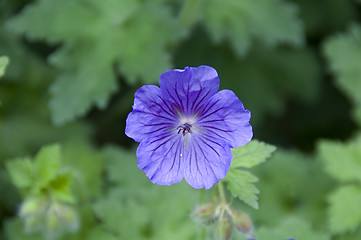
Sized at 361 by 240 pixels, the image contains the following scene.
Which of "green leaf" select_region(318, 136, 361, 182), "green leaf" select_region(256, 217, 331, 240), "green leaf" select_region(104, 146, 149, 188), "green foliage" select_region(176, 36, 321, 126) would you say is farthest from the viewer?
"green foliage" select_region(176, 36, 321, 126)

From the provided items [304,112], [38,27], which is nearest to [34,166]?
[38,27]

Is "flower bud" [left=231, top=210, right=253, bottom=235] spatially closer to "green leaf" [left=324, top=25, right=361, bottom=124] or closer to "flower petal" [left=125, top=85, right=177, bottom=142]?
"flower petal" [left=125, top=85, right=177, bottom=142]

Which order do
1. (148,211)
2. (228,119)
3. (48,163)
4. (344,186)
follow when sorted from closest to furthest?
(228,119), (48,163), (148,211), (344,186)

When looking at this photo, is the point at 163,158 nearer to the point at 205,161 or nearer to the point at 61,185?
the point at 205,161

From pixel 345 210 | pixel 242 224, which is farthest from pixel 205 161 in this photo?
pixel 345 210

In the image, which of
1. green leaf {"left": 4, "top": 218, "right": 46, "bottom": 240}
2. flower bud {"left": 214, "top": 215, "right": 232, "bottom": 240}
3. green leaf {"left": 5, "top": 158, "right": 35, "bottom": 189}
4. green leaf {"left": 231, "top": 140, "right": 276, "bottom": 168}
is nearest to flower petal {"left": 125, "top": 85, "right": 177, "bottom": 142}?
green leaf {"left": 231, "top": 140, "right": 276, "bottom": 168}

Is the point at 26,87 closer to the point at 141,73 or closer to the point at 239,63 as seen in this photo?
the point at 141,73

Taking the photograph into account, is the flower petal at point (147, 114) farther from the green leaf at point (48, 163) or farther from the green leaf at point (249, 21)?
the green leaf at point (249, 21)
